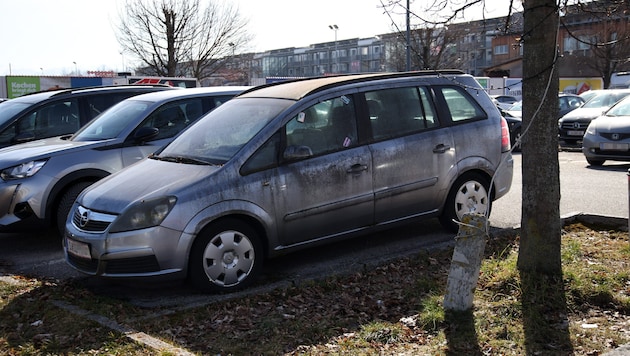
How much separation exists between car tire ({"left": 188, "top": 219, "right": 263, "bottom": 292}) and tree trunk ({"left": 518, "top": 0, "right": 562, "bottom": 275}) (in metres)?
2.27

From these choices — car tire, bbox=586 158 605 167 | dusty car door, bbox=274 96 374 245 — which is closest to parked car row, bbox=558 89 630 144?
car tire, bbox=586 158 605 167

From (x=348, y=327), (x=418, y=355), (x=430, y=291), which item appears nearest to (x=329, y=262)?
(x=430, y=291)

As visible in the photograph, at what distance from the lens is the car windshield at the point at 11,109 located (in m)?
9.75

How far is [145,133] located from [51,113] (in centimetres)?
225

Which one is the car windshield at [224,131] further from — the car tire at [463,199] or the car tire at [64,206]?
the car tire at [463,199]

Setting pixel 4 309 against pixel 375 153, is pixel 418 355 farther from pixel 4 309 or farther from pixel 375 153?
pixel 4 309

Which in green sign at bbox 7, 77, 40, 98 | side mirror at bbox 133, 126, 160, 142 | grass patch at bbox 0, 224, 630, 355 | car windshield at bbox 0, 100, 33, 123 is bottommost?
grass patch at bbox 0, 224, 630, 355

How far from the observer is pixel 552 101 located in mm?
5277

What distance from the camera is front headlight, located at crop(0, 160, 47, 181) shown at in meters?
7.80

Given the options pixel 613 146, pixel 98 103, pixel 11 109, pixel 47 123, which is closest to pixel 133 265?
pixel 47 123

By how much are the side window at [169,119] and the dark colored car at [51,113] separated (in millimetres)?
1768

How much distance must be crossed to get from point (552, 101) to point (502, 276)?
4.64 ft

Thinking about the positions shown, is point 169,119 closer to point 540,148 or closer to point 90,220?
point 90,220

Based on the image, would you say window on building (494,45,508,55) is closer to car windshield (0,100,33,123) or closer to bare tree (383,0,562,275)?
car windshield (0,100,33,123)
